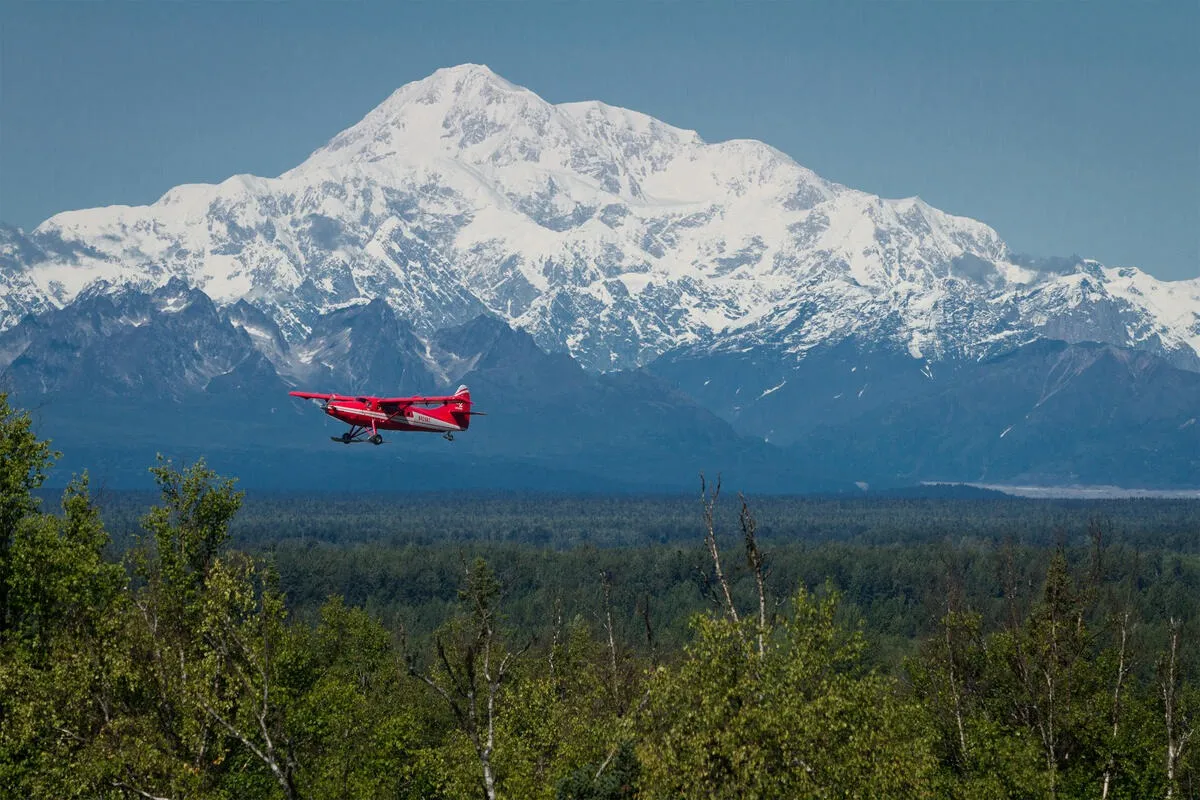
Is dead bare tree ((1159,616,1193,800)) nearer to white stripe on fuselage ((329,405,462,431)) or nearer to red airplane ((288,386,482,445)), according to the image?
red airplane ((288,386,482,445))

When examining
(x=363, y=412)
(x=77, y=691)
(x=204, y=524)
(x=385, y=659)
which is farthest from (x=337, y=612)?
(x=77, y=691)

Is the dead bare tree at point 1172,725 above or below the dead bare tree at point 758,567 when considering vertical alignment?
below

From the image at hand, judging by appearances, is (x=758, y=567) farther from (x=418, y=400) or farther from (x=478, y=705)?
(x=418, y=400)

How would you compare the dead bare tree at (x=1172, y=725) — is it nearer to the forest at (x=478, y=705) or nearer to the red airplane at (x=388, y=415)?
the forest at (x=478, y=705)

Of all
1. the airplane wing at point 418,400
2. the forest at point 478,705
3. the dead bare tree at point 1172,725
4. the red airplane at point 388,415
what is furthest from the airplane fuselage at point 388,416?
the dead bare tree at point 1172,725

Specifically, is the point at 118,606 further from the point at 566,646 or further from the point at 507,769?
the point at 566,646

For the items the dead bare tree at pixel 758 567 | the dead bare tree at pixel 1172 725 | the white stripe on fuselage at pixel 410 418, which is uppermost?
the white stripe on fuselage at pixel 410 418

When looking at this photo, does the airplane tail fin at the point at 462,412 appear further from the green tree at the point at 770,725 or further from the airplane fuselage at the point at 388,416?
the green tree at the point at 770,725

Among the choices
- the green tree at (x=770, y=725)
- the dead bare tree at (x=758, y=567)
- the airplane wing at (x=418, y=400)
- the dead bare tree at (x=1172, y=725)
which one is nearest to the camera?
the green tree at (x=770, y=725)

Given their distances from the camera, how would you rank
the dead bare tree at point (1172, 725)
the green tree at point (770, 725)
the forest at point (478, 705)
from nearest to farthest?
the green tree at point (770, 725), the forest at point (478, 705), the dead bare tree at point (1172, 725)

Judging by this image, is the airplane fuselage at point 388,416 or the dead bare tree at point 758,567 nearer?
the dead bare tree at point 758,567

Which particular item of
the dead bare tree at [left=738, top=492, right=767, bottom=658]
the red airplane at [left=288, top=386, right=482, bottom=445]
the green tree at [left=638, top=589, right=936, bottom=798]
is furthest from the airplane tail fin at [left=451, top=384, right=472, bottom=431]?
the green tree at [left=638, top=589, right=936, bottom=798]

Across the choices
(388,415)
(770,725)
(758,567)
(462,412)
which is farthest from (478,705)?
(770,725)

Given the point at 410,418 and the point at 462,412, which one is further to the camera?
the point at 462,412
